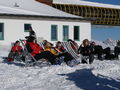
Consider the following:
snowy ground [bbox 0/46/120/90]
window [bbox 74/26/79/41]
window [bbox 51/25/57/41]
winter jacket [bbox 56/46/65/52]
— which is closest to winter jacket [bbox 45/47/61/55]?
winter jacket [bbox 56/46/65/52]

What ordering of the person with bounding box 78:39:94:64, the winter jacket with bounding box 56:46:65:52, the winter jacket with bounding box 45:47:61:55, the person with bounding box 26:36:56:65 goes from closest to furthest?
1. the person with bounding box 26:36:56:65
2. the winter jacket with bounding box 45:47:61:55
3. the person with bounding box 78:39:94:64
4. the winter jacket with bounding box 56:46:65:52

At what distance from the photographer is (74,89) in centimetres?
767

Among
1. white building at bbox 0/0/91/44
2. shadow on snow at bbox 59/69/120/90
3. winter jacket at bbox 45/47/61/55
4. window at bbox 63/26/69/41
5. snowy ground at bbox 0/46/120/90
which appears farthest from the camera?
window at bbox 63/26/69/41

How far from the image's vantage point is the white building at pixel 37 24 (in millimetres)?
23750

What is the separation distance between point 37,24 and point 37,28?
28cm

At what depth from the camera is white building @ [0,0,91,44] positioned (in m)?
23.8

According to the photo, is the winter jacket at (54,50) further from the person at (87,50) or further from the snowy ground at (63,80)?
the snowy ground at (63,80)

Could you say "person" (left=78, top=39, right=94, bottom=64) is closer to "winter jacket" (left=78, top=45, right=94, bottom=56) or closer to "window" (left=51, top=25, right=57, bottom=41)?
"winter jacket" (left=78, top=45, right=94, bottom=56)

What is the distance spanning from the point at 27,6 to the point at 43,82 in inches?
830

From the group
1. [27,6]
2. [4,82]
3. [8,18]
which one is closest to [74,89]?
[4,82]

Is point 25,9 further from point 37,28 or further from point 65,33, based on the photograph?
point 65,33

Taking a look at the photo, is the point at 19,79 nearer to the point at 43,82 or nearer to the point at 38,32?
the point at 43,82

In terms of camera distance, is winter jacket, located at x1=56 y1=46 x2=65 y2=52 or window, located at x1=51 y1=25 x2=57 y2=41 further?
window, located at x1=51 y1=25 x2=57 y2=41

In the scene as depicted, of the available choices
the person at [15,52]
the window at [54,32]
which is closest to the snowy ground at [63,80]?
the person at [15,52]
